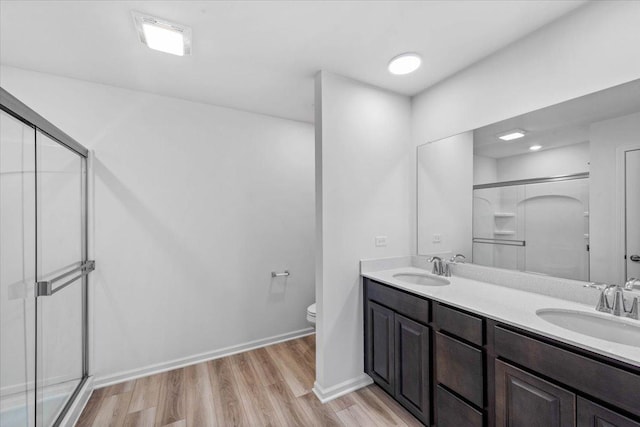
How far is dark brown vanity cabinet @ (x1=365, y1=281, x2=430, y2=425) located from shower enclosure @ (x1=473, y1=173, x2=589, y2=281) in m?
0.71

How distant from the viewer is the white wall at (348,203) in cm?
204

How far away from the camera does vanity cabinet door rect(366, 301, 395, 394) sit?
1909 mm

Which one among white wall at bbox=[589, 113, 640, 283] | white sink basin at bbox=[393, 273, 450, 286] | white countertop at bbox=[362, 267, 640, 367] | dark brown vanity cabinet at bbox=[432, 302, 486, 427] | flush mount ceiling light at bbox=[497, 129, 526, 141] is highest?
flush mount ceiling light at bbox=[497, 129, 526, 141]

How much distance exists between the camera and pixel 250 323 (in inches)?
109

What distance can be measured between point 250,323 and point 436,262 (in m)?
1.92

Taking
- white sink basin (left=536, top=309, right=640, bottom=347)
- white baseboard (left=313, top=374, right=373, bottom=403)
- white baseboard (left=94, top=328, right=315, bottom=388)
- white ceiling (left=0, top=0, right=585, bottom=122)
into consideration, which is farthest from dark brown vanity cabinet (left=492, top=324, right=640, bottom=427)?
white baseboard (left=94, top=328, right=315, bottom=388)

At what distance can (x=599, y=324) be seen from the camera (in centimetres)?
129

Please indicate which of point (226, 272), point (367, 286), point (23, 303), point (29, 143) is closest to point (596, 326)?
point (367, 286)

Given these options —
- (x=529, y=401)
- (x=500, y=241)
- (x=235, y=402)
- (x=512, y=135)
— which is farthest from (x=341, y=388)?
(x=512, y=135)

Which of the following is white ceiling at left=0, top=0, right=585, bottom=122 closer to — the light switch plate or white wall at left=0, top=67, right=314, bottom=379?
white wall at left=0, top=67, right=314, bottom=379

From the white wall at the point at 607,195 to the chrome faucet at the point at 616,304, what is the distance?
11 centimetres

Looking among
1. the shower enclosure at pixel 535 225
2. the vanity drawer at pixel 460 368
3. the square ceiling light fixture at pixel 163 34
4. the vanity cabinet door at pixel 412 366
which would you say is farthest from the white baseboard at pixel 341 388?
the square ceiling light fixture at pixel 163 34

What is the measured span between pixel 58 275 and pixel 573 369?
8.89 feet

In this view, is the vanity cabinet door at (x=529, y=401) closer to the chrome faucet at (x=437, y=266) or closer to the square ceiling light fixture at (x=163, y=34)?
the chrome faucet at (x=437, y=266)
